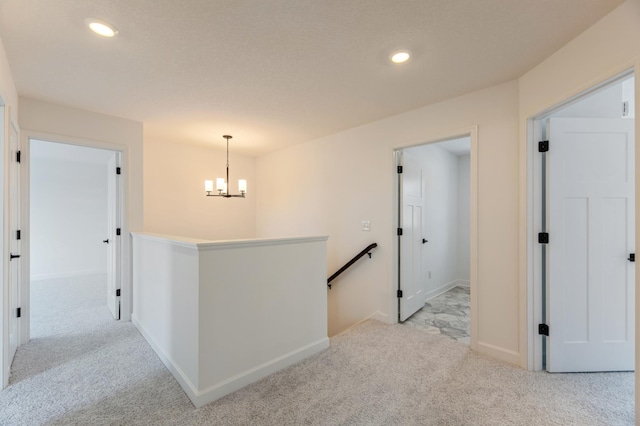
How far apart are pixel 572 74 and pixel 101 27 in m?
2.98

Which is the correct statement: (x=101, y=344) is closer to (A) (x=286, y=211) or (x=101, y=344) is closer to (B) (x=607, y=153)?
(A) (x=286, y=211)

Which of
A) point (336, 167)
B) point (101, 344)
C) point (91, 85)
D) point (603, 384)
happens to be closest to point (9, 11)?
point (91, 85)

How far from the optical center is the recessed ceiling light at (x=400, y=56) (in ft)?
6.31

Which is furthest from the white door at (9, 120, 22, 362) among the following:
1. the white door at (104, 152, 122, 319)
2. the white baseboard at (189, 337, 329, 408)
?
the white baseboard at (189, 337, 329, 408)

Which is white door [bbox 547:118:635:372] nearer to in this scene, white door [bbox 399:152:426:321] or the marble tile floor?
the marble tile floor

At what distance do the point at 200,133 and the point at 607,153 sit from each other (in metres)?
4.21

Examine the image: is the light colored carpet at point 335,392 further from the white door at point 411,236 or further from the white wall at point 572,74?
the white door at point 411,236

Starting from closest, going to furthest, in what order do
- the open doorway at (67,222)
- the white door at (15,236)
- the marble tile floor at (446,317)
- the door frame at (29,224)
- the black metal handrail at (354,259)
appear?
the white door at (15,236) → the door frame at (29,224) → the marble tile floor at (446,317) → the black metal handrail at (354,259) → the open doorway at (67,222)

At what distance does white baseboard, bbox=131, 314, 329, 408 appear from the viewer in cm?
182

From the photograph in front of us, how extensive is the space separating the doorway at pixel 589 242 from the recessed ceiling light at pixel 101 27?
10.0ft

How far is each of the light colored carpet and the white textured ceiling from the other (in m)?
2.36

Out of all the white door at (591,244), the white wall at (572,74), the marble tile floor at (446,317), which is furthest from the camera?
the marble tile floor at (446,317)

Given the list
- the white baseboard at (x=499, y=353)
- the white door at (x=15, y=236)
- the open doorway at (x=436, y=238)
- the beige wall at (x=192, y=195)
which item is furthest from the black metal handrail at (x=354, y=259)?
the white door at (x=15, y=236)

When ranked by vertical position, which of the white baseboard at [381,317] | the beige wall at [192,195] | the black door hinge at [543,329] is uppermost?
the beige wall at [192,195]
